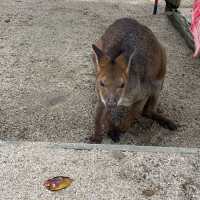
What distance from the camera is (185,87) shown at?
485 cm

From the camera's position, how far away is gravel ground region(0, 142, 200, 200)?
290 cm

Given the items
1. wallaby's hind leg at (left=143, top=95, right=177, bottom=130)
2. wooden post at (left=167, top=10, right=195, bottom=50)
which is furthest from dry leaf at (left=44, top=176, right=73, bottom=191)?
wooden post at (left=167, top=10, right=195, bottom=50)

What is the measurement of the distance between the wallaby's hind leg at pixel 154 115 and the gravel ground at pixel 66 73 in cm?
5

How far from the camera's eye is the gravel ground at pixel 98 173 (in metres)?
2.90

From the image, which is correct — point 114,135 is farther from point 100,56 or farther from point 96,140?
point 100,56

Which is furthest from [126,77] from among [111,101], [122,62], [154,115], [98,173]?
[98,173]

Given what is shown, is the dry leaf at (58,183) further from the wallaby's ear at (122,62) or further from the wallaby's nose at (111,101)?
the wallaby's ear at (122,62)

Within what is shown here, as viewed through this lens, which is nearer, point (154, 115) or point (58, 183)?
point (58, 183)

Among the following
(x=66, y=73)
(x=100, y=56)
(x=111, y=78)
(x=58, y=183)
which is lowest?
(x=66, y=73)

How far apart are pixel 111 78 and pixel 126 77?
Result: 0.46 ft

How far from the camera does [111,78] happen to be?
353cm

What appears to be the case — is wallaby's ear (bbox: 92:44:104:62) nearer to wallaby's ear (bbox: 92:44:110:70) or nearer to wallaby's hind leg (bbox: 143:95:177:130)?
wallaby's ear (bbox: 92:44:110:70)

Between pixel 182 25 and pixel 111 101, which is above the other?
pixel 111 101

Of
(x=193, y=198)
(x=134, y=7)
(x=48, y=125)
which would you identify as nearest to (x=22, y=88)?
(x=48, y=125)
